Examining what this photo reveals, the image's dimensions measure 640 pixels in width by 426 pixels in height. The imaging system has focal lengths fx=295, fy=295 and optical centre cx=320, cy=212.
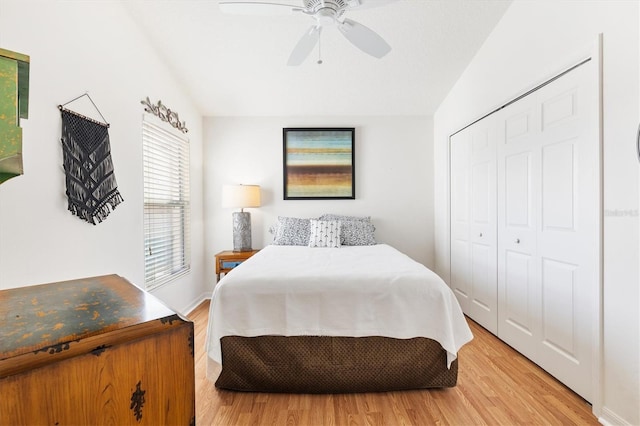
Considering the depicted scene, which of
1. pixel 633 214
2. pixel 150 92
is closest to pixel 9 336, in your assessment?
pixel 633 214

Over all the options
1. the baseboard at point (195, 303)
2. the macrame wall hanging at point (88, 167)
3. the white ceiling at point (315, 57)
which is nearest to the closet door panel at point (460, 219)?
the white ceiling at point (315, 57)

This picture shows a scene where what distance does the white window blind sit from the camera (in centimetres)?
257

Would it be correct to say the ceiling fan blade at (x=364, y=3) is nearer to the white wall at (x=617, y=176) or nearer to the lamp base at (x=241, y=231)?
the white wall at (x=617, y=176)

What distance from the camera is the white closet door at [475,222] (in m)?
2.58

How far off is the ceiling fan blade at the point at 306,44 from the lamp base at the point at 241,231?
1.96 meters

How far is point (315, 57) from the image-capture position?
286 centimetres

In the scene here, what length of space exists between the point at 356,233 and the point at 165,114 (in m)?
2.28

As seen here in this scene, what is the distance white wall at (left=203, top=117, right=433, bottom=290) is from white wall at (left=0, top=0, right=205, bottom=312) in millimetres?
1171

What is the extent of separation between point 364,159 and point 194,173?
2.11 metres

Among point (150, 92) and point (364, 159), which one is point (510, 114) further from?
point (150, 92)

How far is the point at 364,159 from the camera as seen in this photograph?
3820 mm

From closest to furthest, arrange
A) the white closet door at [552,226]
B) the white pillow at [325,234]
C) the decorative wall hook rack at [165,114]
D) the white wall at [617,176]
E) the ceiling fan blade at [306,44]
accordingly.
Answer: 1. the white wall at [617,176]
2. the white closet door at [552,226]
3. the ceiling fan blade at [306,44]
4. the decorative wall hook rack at [165,114]
5. the white pillow at [325,234]

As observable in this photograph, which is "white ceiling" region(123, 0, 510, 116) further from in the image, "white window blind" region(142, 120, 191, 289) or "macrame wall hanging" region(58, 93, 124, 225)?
"macrame wall hanging" region(58, 93, 124, 225)

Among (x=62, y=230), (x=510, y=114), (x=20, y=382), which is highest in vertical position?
(x=510, y=114)
